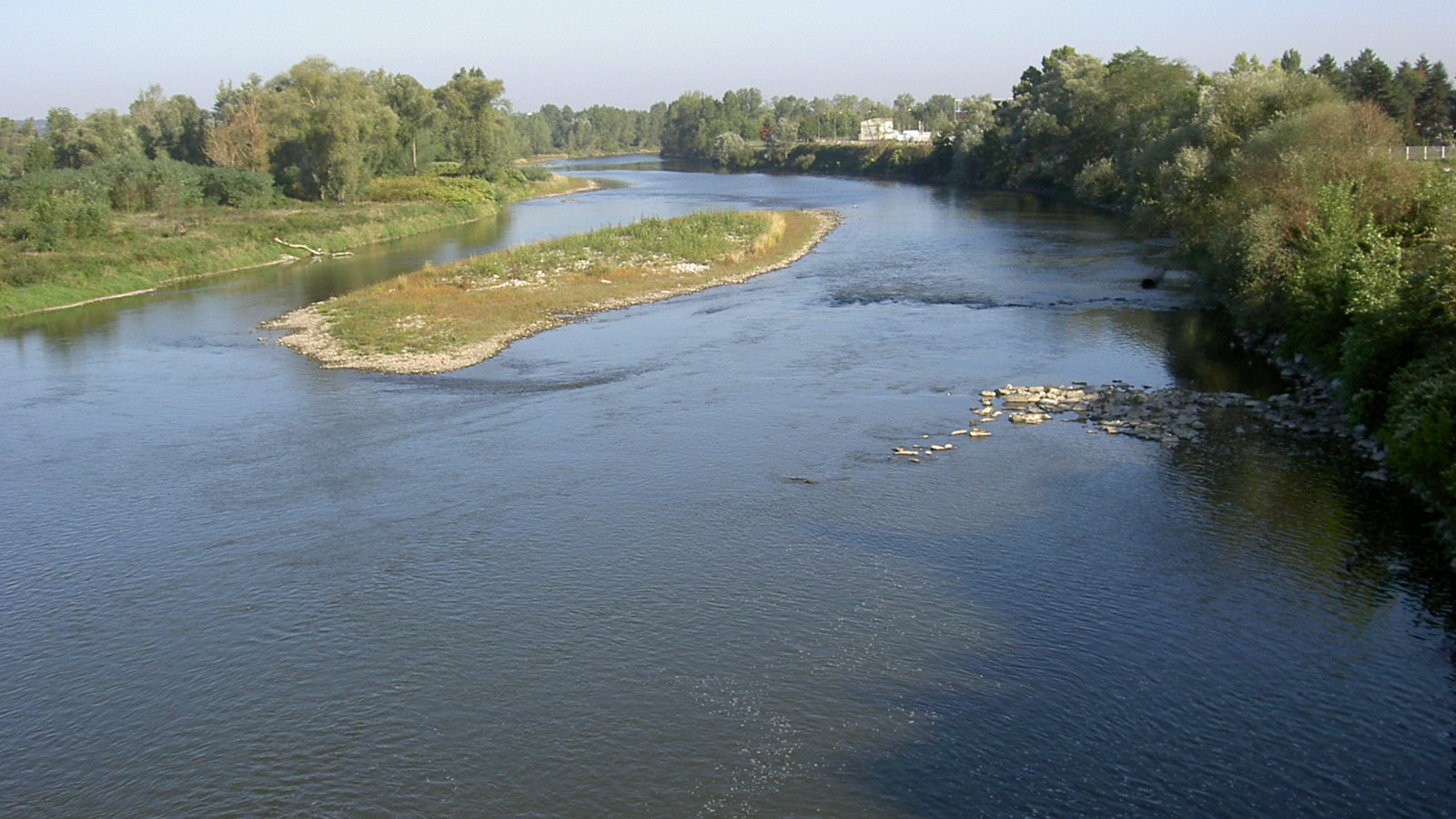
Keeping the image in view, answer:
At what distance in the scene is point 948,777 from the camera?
42.5 ft

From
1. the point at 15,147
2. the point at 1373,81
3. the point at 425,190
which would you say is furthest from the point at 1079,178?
the point at 15,147

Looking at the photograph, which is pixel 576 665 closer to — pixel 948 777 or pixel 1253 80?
pixel 948 777

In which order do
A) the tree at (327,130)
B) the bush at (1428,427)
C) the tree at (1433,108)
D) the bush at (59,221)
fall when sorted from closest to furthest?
the bush at (1428,427)
the bush at (59,221)
the tree at (1433,108)
the tree at (327,130)

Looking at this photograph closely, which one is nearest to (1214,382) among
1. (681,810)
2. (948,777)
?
(948,777)

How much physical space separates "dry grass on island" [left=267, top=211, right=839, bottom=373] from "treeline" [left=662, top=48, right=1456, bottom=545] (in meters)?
20.0

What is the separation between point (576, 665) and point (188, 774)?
203 inches

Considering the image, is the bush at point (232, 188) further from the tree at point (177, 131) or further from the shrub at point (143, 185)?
the tree at point (177, 131)

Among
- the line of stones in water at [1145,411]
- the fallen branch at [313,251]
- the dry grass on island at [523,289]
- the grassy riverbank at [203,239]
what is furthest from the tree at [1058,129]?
the line of stones in water at [1145,411]

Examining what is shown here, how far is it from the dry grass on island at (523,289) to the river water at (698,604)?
12.3 feet

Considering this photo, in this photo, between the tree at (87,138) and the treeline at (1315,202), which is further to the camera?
the tree at (87,138)

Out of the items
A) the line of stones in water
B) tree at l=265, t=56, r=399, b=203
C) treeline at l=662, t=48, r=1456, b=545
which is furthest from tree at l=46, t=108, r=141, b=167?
the line of stones in water

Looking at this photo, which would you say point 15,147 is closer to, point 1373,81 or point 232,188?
point 232,188

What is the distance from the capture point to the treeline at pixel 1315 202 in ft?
72.1

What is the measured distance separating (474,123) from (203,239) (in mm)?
43348
